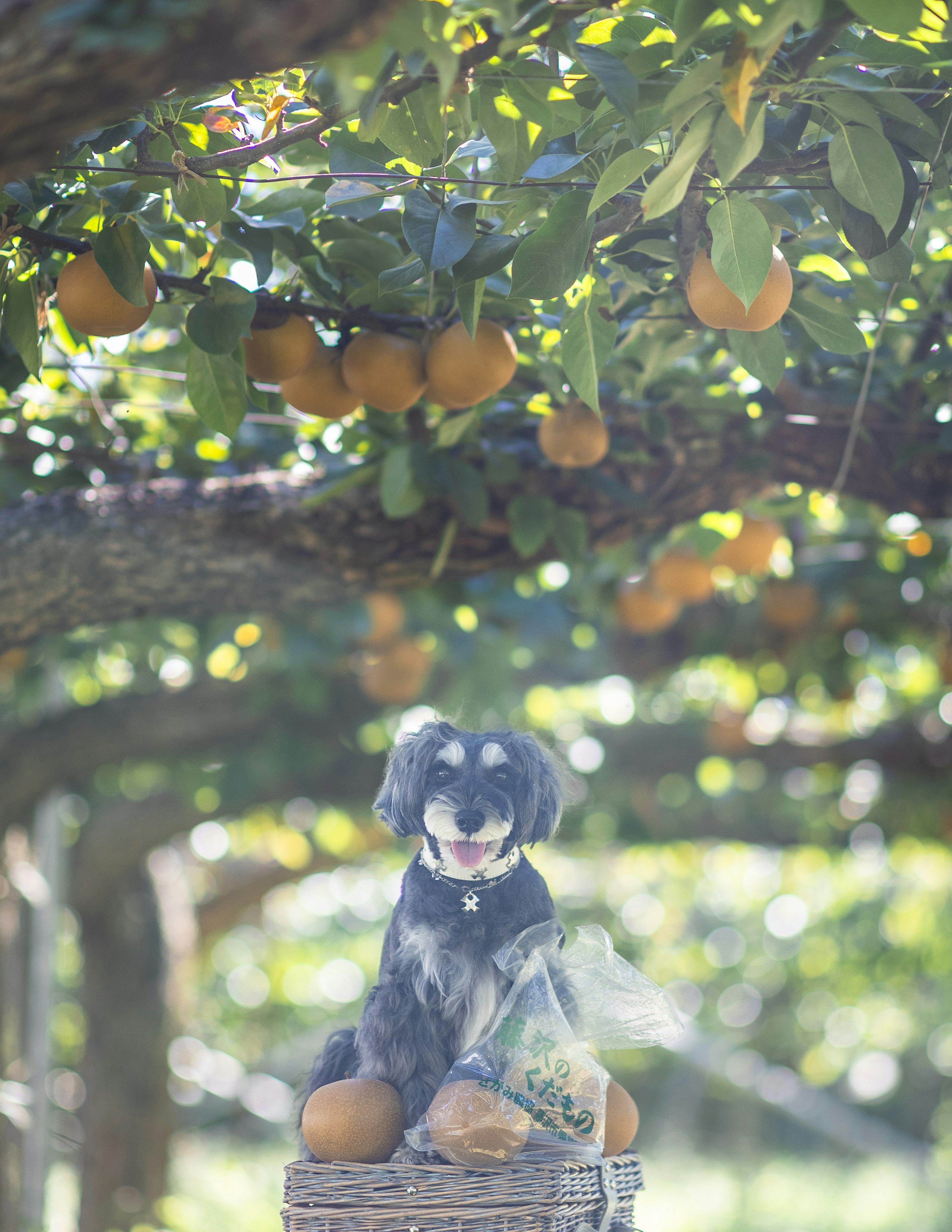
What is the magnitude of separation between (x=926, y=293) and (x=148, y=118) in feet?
3.44

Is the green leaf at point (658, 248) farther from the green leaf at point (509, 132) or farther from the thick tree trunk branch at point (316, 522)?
the thick tree trunk branch at point (316, 522)

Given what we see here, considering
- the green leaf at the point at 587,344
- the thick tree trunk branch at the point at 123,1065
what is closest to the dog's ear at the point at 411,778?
the green leaf at the point at 587,344

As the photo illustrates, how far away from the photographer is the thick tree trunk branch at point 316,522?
1.76 m


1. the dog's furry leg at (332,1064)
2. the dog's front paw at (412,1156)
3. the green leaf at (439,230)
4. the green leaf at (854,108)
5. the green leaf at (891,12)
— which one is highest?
the green leaf at (891,12)

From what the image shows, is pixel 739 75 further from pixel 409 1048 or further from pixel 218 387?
pixel 409 1048

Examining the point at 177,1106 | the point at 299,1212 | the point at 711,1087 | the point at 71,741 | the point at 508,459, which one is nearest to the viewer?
the point at 299,1212

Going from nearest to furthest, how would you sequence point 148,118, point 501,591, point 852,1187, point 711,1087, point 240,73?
point 240,73 → point 148,118 → point 501,591 → point 852,1187 → point 711,1087

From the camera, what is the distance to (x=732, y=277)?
94 cm

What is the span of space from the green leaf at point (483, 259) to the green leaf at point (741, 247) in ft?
0.65

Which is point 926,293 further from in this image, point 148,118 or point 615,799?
point 615,799

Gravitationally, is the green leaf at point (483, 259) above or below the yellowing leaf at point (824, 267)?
above

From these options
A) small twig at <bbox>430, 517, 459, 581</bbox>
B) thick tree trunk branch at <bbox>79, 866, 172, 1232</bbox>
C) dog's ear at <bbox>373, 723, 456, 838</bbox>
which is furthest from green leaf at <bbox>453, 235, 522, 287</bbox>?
thick tree trunk branch at <bbox>79, 866, 172, 1232</bbox>

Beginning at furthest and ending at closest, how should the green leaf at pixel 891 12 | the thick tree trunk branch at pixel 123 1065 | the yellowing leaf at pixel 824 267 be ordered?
1. the thick tree trunk branch at pixel 123 1065
2. the yellowing leaf at pixel 824 267
3. the green leaf at pixel 891 12

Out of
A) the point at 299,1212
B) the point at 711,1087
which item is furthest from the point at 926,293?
the point at 711,1087
